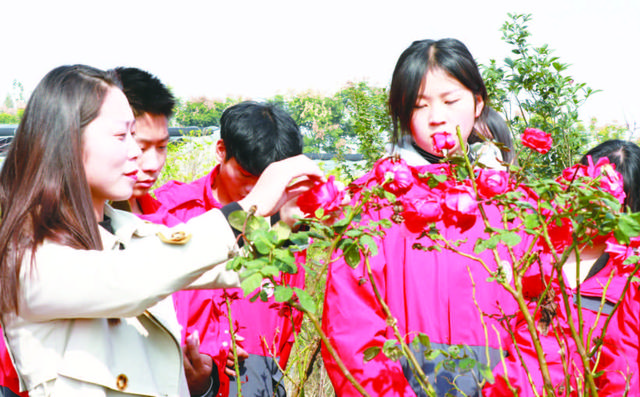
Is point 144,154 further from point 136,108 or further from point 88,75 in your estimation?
Answer: point 88,75

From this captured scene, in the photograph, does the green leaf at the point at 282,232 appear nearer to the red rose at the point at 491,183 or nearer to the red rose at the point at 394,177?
the red rose at the point at 394,177

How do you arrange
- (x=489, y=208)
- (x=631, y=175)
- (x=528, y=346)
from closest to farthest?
(x=528, y=346) < (x=489, y=208) < (x=631, y=175)

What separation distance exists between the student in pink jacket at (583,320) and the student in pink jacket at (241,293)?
60 cm

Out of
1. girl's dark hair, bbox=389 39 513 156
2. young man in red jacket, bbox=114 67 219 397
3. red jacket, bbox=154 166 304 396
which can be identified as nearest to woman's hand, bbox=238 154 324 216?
girl's dark hair, bbox=389 39 513 156

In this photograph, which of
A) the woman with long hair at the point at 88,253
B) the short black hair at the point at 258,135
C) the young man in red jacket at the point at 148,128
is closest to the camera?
the woman with long hair at the point at 88,253

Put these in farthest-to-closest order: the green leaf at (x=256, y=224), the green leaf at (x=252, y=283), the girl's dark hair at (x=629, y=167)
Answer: the girl's dark hair at (x=629, y=167), the green leaf at (x=256, y=224), the green leaf at (x=252, y=283)

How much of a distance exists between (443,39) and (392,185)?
37.2 inches

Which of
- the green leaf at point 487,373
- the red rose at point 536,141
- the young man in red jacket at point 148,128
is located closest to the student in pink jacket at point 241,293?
the young man in red jacket at point 148,128

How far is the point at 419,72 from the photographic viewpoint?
5.80ft

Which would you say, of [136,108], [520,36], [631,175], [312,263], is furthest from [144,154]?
[520,36]

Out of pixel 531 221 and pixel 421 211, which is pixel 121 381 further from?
pixel 531 221

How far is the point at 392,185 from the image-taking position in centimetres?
109

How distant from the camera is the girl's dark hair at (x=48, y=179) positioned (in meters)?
1.18

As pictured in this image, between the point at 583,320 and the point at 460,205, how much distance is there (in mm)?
1026
